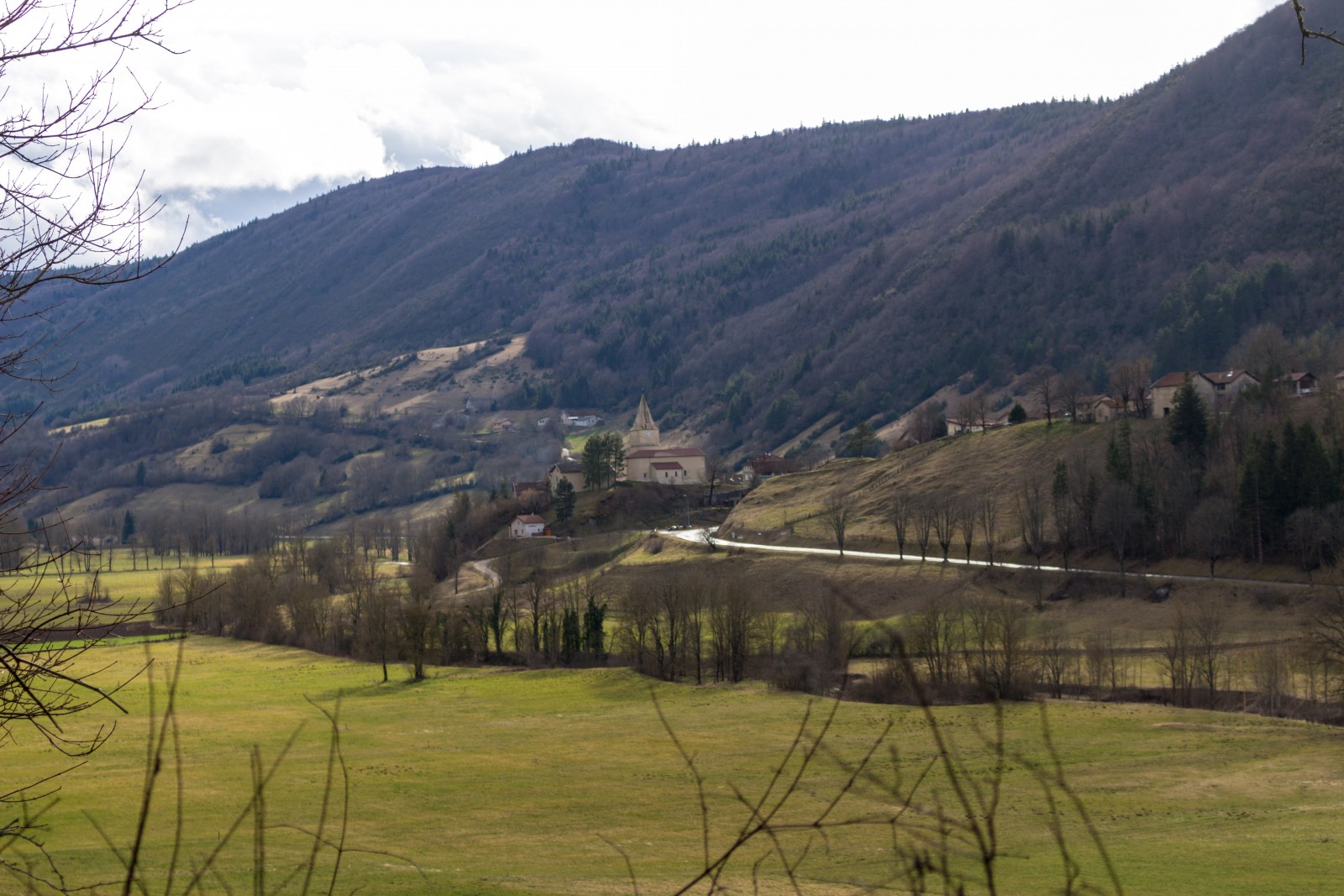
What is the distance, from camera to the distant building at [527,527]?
412ft

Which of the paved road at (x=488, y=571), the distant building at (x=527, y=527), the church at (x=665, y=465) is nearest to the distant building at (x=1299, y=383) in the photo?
the church at (x=665, y=465)

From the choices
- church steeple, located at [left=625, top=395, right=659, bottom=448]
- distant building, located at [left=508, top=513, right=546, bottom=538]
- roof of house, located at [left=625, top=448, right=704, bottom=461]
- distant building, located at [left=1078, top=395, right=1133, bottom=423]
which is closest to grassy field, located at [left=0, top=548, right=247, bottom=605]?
distant building, located at [left=508, top=513, right=546, bottom=538]

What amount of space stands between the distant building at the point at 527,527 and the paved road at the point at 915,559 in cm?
1553

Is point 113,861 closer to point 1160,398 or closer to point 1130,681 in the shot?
point 1130,681

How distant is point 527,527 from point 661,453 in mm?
26203

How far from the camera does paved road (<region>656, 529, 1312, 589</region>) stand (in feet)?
235

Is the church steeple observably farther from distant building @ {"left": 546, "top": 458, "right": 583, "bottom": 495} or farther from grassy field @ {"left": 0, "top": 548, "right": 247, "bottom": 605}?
grassy field @ {"left": 0, "top": 548, "right": 247, "bottom": 605}

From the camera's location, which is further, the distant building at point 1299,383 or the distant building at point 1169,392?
the distant building at point 1169,392

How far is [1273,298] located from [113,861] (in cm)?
18233

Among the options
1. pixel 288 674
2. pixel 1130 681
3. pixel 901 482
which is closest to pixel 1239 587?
pixel 1130 681

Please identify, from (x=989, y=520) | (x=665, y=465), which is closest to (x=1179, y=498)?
(x=989, y=520)

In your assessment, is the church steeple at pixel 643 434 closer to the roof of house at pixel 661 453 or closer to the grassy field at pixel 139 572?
the roof of house at pixel 661 453

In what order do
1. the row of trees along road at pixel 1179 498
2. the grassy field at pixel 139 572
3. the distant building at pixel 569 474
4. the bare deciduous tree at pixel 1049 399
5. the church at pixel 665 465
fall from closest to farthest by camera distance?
the row of trees along road at pixel 1179 498
the bare deciduous tree at pixel 1049 399
the grassy field at pixel 139 572
the distant building at pixel 569 474
the church at pixel 665 465

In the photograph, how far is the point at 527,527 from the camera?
413ft
